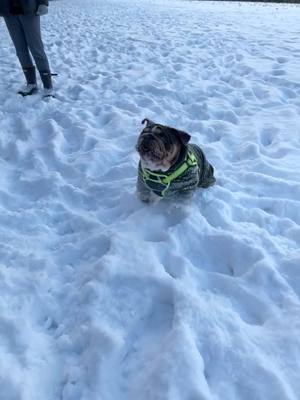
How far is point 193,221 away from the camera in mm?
3619

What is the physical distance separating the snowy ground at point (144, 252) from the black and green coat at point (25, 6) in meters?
1.20

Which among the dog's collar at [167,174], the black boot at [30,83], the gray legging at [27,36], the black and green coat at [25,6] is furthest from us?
the black boot at [30,83]

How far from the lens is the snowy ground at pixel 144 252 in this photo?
243 cm

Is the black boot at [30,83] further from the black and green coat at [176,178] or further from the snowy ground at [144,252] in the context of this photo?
the black and green coat at [176,178]

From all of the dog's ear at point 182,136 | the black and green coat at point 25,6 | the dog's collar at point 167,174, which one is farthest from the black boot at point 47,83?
the dog's ear at point 182,136

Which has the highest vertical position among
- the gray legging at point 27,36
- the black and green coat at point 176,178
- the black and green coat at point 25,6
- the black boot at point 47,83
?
the black and green coat at point 25,6

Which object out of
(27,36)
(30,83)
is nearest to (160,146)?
(27,36)

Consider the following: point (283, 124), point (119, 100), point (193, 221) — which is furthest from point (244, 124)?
point (193, 221)

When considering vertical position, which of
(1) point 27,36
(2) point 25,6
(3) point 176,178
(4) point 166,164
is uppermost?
(2) point 25,6

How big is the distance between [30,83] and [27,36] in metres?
0.77

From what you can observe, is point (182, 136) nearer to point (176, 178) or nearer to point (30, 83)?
point (176, 178)

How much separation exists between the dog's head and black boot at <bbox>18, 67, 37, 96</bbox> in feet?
12.4

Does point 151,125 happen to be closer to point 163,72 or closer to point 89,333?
point 89,333

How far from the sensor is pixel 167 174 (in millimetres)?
3484
